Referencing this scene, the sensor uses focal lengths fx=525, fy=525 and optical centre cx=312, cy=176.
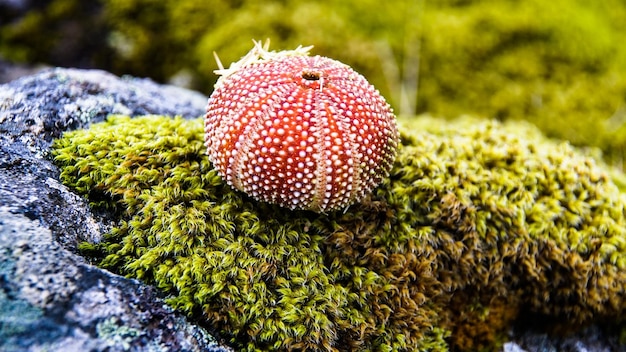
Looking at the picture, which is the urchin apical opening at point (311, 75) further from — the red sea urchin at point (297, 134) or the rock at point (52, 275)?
the rock at point (52, 275)

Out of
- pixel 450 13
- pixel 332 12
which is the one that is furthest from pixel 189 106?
pixel 450 13

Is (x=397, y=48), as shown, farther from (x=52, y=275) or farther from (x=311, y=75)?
(x=52, y=275)

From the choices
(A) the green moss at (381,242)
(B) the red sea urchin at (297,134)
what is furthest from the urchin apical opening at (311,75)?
(A) the green moss at (381,242)

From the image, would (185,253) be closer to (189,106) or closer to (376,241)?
(376,241)

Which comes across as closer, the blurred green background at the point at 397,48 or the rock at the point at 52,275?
the rock at the point at 52,275

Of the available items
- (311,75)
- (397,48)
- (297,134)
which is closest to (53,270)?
(297,134)

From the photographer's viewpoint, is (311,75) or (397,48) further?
(397,48)

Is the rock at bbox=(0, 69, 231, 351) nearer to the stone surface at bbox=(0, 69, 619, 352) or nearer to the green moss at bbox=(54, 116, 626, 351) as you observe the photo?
the stone surface at bbox=(0, 69, 619, 352)
